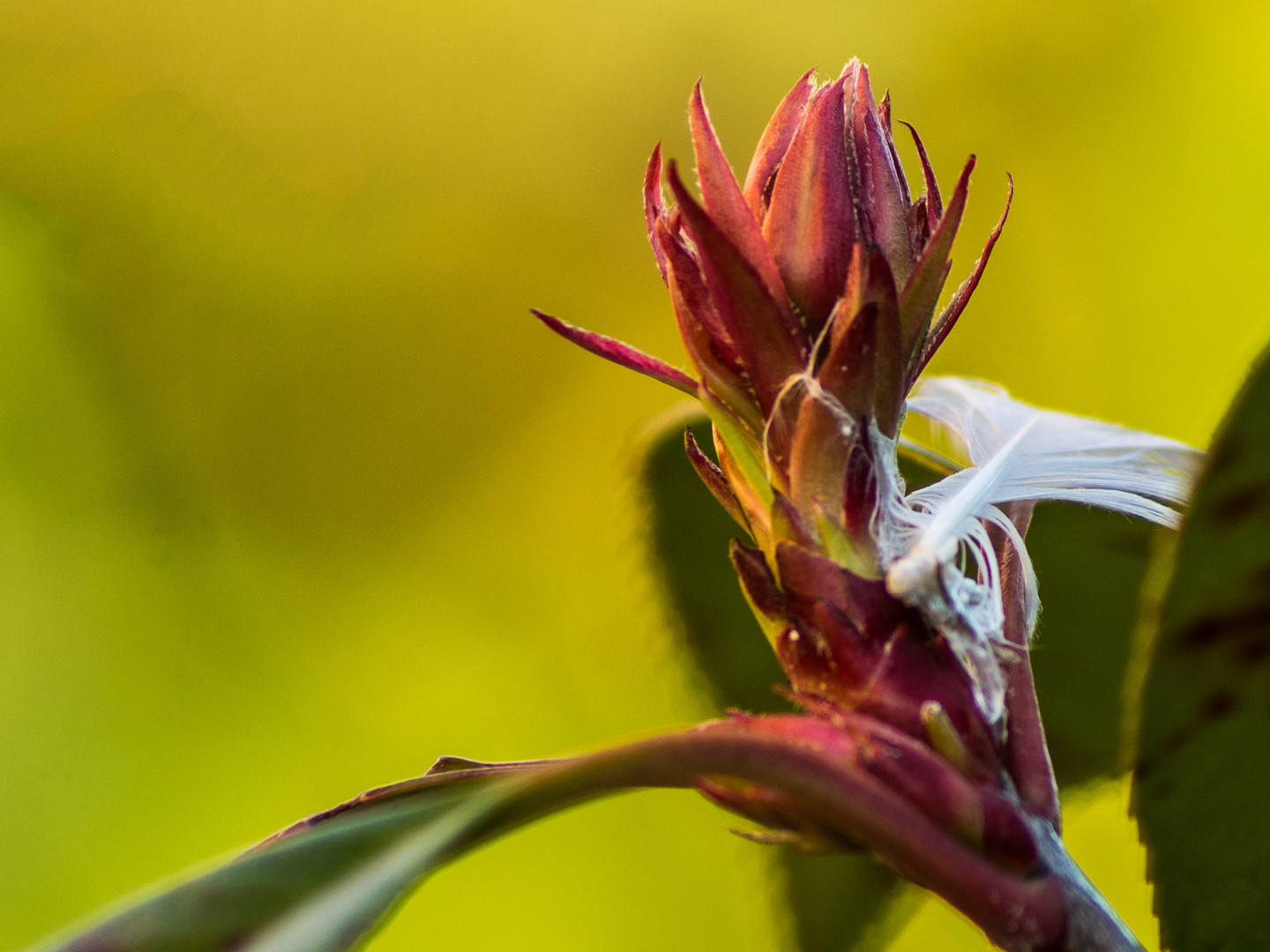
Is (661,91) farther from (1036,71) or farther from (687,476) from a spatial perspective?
(687,476)

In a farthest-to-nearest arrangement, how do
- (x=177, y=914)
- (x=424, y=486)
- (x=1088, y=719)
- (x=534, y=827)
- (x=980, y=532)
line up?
(x=424, y=486) → (x=534, y=827) → (x=1088, y=719) → (x=980, y=532) → (x=177, y=914)

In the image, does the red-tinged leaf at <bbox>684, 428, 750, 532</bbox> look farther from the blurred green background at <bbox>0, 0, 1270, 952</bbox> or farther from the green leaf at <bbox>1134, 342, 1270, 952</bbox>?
the blurred green background at <bbox>0, 0, 1270, 952</bbox>

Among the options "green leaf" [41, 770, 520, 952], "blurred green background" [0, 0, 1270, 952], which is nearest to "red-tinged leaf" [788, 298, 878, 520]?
"green leaf" [41, 770, 520, 952]

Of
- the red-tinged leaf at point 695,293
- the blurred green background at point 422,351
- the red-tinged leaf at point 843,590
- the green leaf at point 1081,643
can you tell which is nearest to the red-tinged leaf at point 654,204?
the red-tinged leaf at point 695,293

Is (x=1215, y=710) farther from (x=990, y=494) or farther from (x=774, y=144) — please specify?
(x=774, y=144)

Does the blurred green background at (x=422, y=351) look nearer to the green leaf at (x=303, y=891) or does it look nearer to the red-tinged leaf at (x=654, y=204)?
the red-tinged leaf at (x=654, y=204)

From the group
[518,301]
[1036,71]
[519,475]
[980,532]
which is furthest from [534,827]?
[1036,71]

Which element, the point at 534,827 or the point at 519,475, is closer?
the point at 534,827

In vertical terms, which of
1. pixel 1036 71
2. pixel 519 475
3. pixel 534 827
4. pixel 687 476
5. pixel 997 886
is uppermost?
pixel 1036 71
